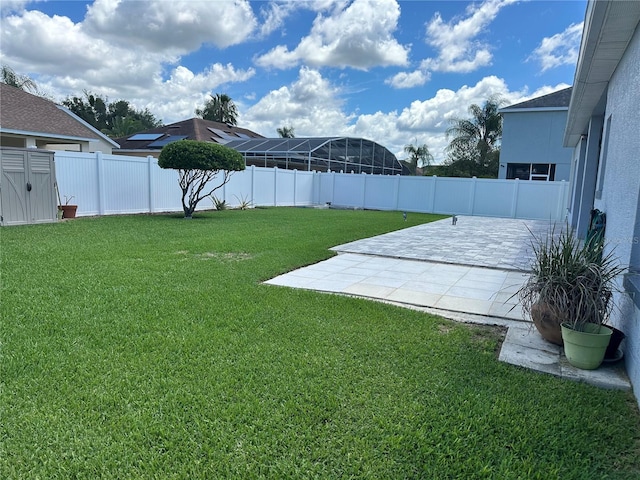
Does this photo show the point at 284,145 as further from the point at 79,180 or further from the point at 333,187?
the point at 79,180

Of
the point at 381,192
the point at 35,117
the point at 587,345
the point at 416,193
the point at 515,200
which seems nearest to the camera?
the point at 587,345

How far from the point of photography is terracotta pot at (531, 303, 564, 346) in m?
3.56

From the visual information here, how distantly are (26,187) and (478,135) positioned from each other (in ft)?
86.6

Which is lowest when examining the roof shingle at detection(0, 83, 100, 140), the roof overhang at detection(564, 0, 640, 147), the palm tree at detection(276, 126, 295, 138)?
the roof overhang at detection(564, 0, 640, 147)

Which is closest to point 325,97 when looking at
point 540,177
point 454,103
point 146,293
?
point 454,103

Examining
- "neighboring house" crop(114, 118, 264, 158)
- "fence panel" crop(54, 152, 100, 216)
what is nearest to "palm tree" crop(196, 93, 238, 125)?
"neighboring house" crop(114, 118, 264, 158)

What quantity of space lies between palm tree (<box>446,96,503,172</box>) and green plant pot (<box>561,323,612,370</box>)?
26.9 m

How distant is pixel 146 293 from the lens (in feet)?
16.1

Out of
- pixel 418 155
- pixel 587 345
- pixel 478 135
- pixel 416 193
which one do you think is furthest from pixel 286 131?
pixel 587 345

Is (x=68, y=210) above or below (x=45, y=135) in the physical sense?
below

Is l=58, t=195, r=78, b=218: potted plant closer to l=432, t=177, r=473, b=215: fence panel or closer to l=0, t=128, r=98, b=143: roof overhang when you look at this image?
l=0, t=128, r=98, b=143: roof overhang

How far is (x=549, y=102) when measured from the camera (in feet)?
71.2

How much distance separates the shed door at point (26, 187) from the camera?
9.59 meters

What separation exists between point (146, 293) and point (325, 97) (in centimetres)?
2210
